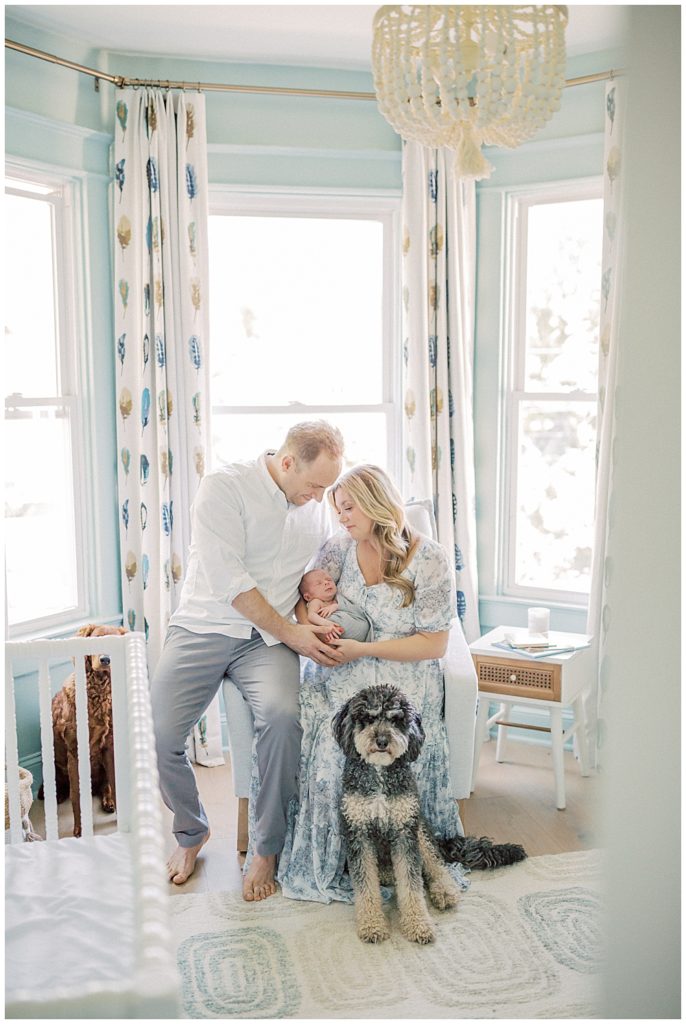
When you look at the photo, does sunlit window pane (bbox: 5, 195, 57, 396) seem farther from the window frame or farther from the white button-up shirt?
the white button-up shirt

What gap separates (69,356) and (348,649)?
5.39ft

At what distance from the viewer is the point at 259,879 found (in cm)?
257

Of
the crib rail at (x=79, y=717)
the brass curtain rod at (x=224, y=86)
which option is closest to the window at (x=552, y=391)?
the brass curtain rod at (x=224, y=86)

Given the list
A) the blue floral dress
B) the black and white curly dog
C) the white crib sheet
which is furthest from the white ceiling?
the white crib sheet

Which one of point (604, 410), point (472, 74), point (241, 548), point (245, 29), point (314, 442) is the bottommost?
point (241, 548)

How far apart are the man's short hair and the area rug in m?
1.29

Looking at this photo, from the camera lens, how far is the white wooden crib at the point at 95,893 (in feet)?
3.16

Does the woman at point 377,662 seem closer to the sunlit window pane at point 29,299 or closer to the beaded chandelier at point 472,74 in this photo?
the beaded chandelier at point 472,74

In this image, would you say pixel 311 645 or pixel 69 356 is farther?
pixel 69 356

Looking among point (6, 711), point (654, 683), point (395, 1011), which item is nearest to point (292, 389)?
point (6, 711)

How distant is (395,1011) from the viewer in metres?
2.05

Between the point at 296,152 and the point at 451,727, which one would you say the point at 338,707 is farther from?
the point at 296,152

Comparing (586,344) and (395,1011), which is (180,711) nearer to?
(395,1011)

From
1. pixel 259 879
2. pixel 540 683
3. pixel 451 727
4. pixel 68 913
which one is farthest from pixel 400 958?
pixel 540 683
